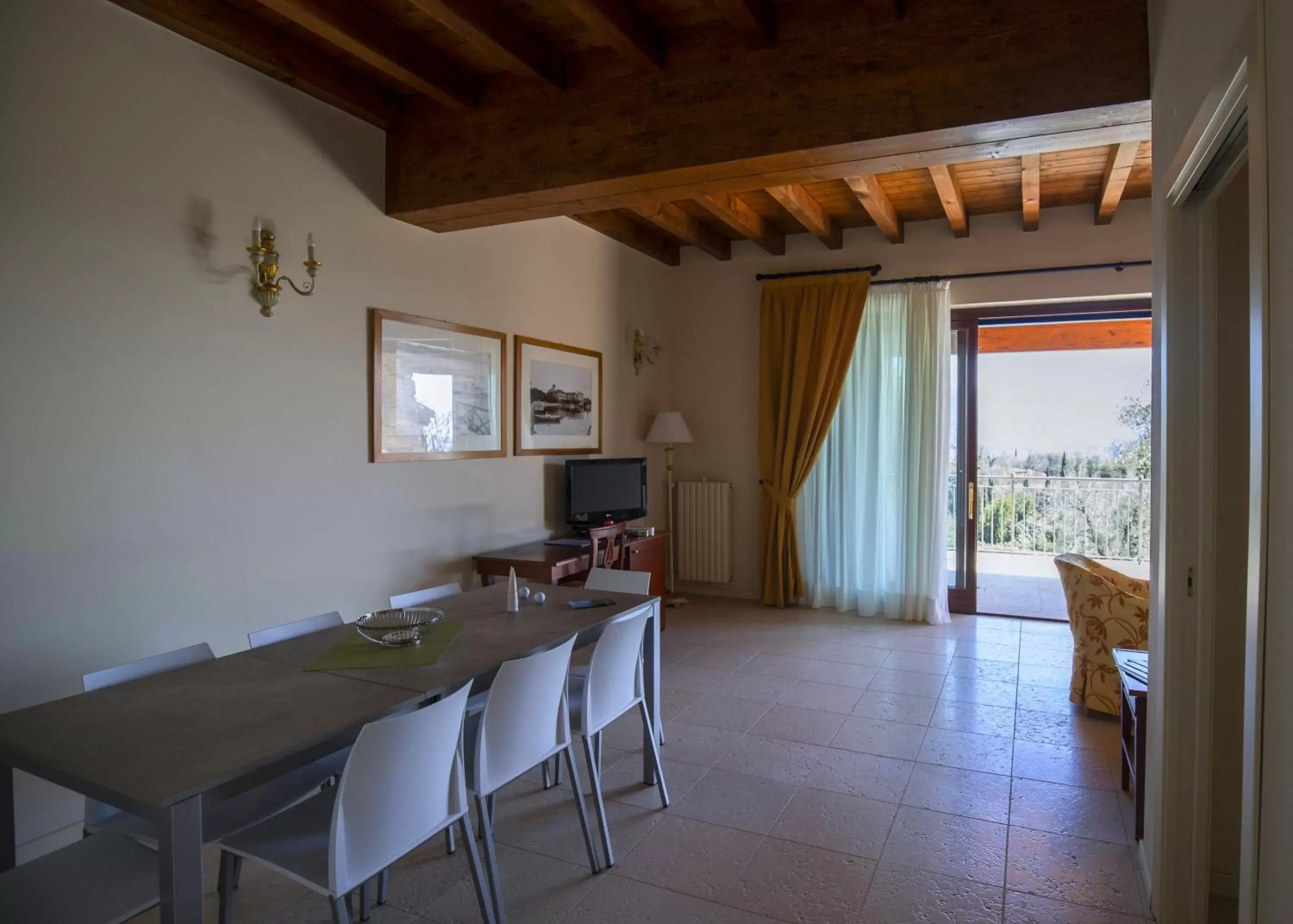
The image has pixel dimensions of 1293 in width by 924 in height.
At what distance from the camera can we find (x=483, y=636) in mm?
2602

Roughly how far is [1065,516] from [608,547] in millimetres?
4288

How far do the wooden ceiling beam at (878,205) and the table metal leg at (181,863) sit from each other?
3778mm

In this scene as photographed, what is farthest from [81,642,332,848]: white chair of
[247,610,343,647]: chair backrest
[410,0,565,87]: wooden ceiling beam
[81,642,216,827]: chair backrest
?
[410,0,565,87]: wooden ceiling beam

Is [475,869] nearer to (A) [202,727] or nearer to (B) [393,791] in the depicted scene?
(B) [393,791]

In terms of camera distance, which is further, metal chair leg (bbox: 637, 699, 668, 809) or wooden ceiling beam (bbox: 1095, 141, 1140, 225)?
wooden ceiling beam (bbox: 1095, 141, 1140, 225)

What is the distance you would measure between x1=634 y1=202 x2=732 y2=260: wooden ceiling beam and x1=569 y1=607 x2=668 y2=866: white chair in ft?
8.95

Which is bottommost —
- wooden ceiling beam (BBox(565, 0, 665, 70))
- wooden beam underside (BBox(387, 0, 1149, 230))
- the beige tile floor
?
the beige tile floor

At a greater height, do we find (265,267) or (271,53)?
(271,53)

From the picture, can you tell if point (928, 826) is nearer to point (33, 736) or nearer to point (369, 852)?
point (369, 852)

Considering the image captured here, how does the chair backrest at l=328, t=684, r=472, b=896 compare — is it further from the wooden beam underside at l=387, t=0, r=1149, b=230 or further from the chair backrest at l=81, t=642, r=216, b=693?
the wooden beam underside at l=387, t=0, r=1149, b=230

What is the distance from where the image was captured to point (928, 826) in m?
2.79

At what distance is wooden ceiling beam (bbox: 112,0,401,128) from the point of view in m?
2.75

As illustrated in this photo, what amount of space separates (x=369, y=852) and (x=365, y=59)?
2774 millimetres

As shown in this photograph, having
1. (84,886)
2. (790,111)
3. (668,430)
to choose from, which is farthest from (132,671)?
(668,430)
